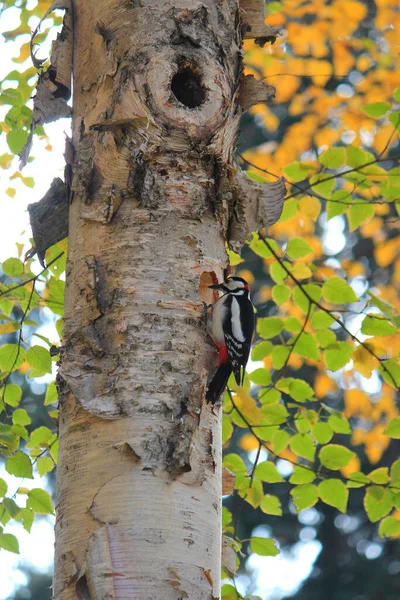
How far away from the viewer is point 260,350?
3203mm

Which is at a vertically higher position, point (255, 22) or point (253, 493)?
point (255, 22)

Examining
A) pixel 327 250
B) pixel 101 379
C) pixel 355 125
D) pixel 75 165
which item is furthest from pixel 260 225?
pixel 327 250

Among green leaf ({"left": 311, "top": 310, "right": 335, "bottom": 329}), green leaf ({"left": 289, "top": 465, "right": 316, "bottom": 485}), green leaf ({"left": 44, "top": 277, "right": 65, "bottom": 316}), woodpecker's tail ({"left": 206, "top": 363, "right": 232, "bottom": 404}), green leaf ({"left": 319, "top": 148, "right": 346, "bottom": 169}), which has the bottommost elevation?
woodpecker's tail ({"left": 206, "top": 363, "right": 232, "bottom": 404})

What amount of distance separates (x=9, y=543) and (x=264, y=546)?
3.02ft

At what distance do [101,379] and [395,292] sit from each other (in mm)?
6335

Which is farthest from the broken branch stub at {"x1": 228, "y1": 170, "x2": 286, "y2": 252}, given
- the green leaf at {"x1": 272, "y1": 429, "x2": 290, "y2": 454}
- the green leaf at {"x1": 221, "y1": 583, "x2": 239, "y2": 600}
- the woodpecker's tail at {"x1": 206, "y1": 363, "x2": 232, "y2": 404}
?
the green leaf at {"x1": 221, "y1": 583, "x2": 239, "y2": 600}

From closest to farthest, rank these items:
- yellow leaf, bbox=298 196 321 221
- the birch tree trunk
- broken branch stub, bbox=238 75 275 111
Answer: the birch tree trunk
broken branch stub, bbox=238 75 275 111
yellow leaf, bbox=298 196 321 221

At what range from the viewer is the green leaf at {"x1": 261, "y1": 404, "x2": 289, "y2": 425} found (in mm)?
3146

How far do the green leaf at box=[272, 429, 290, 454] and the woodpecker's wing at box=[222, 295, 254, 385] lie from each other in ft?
0.85

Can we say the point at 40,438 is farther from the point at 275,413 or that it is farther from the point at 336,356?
the point at 336,356

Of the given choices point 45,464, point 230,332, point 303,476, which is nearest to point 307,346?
point 230,332

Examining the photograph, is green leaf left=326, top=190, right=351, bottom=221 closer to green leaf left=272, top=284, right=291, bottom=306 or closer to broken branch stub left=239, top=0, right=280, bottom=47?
green leaf left=272, top=284, right=291, bottom=306

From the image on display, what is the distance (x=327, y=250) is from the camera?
884 centimetres

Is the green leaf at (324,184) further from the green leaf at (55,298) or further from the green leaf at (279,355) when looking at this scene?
the green leaf at (55,298)
